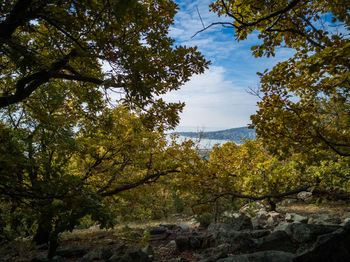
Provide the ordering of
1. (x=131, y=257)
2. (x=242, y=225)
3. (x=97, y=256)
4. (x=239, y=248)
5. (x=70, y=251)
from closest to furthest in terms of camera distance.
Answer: (x=131, y=257) → (x=239, y=248) → (x=97, y=256) → (x=70, y=251) → (x=242, y=225)

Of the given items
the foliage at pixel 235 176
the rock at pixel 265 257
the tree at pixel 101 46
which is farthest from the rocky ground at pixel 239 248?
the tree at pixel 101 46

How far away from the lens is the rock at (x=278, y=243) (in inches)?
174

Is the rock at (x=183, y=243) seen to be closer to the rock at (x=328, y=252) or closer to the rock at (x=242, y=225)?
the rock at (x=242, y=225)

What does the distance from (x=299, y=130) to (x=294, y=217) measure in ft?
20.3

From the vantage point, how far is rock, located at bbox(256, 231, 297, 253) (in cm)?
442

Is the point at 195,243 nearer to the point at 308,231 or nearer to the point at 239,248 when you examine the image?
the point at 239,248

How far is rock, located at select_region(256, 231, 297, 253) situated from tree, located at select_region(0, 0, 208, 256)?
354 cm

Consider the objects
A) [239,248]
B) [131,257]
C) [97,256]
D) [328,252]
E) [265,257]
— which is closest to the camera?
[328,252]

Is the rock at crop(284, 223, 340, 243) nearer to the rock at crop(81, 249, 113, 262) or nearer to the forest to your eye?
the forest

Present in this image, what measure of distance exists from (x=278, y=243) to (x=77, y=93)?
6.19 m

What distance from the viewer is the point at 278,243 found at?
178 inches

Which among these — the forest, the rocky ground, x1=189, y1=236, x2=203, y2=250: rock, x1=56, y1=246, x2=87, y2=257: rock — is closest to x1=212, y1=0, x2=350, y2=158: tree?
the forest

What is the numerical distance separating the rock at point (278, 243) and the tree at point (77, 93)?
3543 millimetres

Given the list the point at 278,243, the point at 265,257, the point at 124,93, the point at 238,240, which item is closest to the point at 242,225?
the point at 238,240
